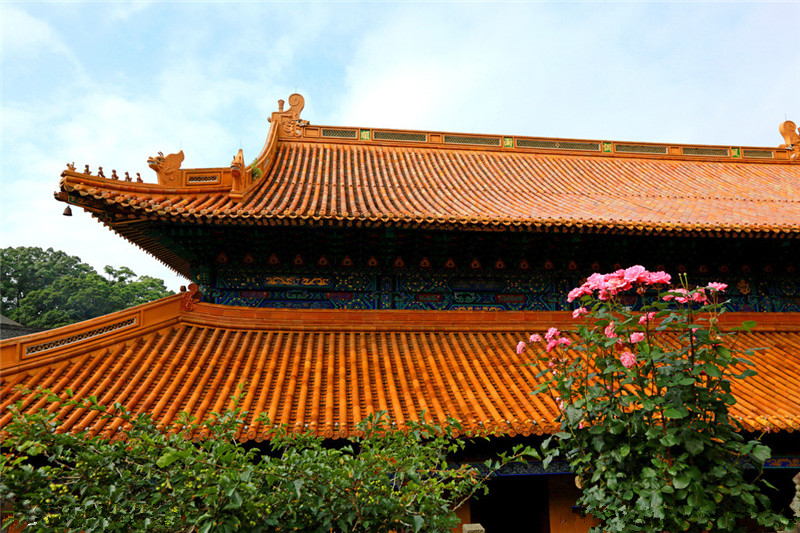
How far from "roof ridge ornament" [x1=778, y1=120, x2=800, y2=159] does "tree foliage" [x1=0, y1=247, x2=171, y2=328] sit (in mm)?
40253

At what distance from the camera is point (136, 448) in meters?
Result: 2.86

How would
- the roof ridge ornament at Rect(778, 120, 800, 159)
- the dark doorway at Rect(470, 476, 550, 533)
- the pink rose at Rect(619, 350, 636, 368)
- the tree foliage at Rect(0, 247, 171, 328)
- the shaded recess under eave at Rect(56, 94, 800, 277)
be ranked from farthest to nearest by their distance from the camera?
the tree foliage at Rect(0, 247, 171, 328)
the roof ridge ornament at Rect(778, 120, 800, 159)
the dark doorway at Rect(470, 476, 550, 533)
the shaded recess under eave at Rect(56, 94, 800, 277)
the pink rose at Rect(619, 350, 636, 368)

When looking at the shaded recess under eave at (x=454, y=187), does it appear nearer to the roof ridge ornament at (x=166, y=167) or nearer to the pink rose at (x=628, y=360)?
the roof ridge ornament at (x=166, y=167)

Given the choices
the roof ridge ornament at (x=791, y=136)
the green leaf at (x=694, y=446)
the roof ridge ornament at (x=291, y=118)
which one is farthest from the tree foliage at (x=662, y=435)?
the roof ridge ornament at (x=791, y=136)

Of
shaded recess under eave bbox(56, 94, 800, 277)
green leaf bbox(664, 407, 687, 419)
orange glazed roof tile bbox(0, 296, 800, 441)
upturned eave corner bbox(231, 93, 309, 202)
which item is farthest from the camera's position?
upturned eave corner bbox(231, 93, 309, 202)

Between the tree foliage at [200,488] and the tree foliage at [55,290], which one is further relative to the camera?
the tree foliage at [55,290]

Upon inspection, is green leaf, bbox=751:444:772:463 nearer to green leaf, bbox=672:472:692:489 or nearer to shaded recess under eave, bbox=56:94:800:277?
green leaf, bbox=672:472:692:489

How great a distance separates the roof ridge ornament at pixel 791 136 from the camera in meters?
12.2

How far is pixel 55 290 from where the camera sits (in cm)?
3862

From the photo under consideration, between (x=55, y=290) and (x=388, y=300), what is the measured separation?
40.5m

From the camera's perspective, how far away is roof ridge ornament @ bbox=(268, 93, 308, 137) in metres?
10.7

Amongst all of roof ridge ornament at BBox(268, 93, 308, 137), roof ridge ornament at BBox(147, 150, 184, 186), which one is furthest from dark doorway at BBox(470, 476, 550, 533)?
roof ridge ornament at BBox(268, 93, 308, 137)

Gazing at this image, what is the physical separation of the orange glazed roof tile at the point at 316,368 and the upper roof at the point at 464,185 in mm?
1407

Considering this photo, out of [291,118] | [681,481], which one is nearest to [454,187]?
[291,118]
